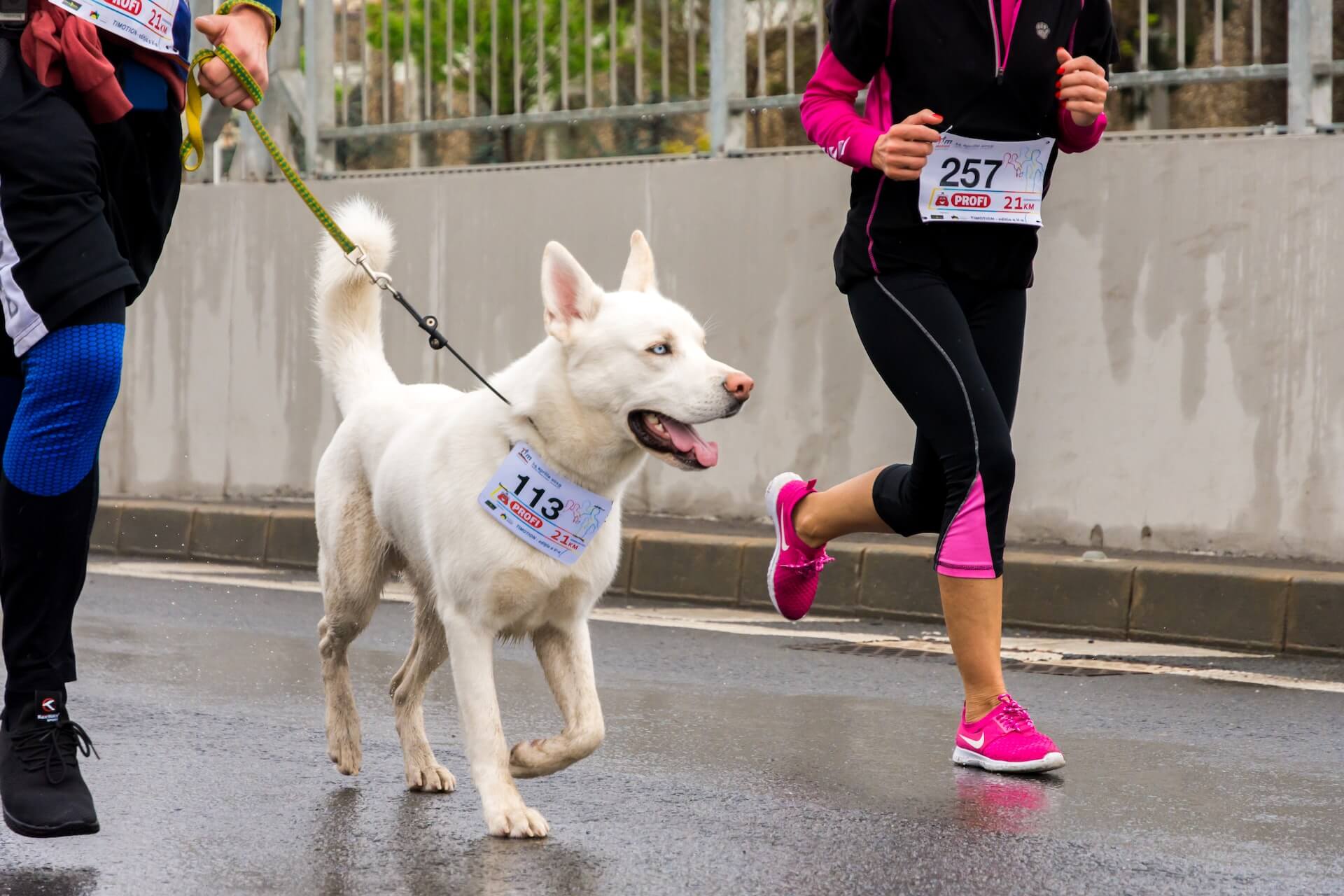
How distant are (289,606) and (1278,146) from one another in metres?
4.58

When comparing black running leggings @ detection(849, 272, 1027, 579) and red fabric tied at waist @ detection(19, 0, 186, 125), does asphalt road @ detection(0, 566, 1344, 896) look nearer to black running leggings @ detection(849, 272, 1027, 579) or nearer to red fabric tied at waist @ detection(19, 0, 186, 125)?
black running leggings @ detection(849, 272, 1027, 579)

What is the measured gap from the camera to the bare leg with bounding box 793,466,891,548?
514 cm

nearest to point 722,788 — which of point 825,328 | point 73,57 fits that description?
point 73,57

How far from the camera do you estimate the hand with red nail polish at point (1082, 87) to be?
453cm

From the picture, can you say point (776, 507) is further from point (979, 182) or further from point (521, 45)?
point (521, 45)

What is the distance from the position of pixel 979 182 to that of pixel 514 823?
6.30 ft

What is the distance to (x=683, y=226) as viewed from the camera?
9703 millimetres

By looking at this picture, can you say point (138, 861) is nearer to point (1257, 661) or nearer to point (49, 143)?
point (49, 143)

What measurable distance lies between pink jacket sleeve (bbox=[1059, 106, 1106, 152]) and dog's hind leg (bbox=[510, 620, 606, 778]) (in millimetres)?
1780

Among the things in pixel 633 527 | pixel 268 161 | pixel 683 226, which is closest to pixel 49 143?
pixel 633 527

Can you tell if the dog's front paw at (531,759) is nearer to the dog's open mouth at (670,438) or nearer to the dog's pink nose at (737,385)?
the dog's open mouth at (670,438)

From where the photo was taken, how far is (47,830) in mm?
3307

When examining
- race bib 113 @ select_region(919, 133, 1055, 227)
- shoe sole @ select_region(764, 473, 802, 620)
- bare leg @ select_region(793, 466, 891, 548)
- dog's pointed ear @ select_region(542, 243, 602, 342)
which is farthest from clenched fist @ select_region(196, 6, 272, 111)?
shoe sole @ select_region(764, 473, 802, 620)

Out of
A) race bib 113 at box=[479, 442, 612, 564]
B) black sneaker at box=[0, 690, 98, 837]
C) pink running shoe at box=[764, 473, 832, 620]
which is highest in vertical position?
race bib 113 at box=[479, 442, 612, 564]
